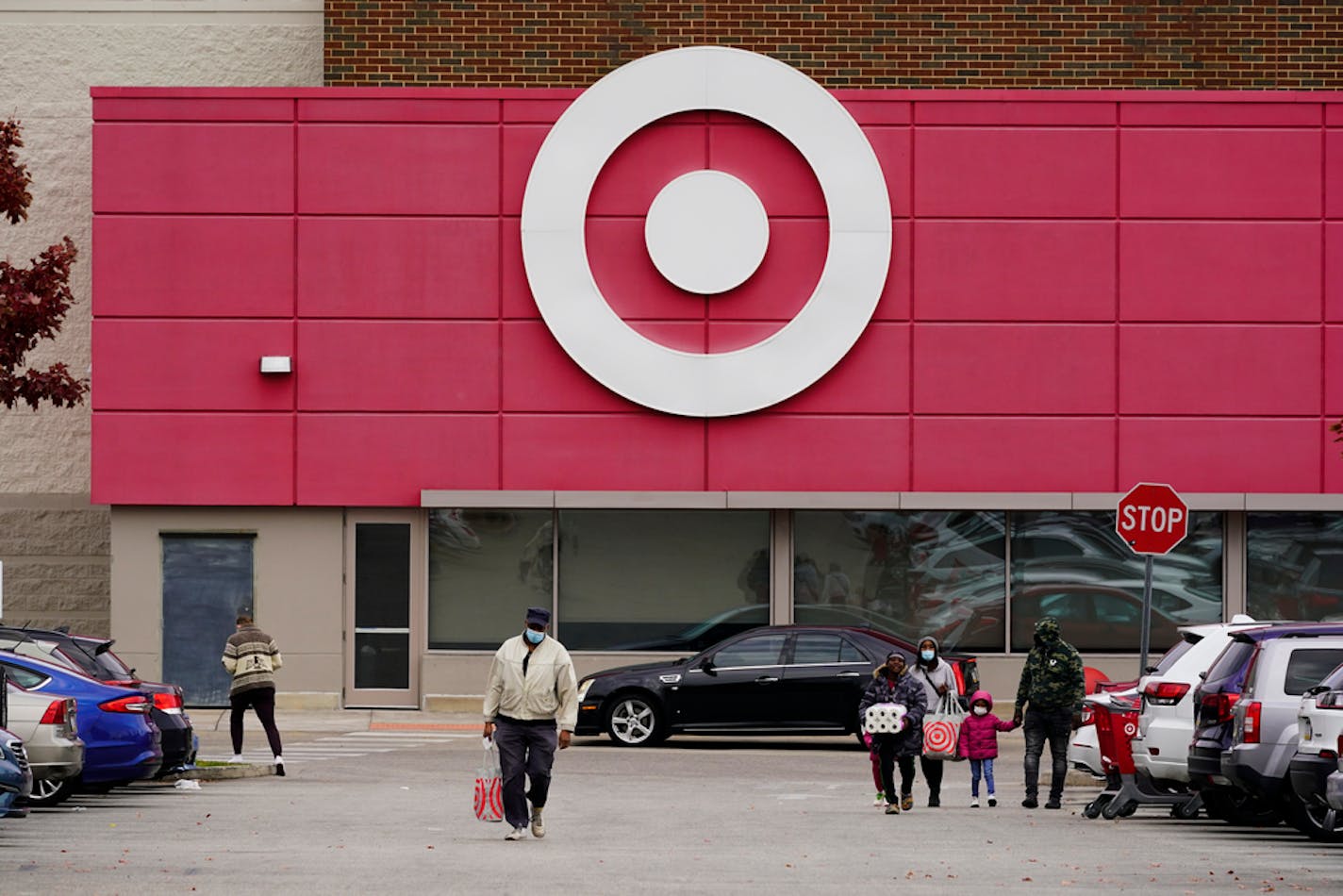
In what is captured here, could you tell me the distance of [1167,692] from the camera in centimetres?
1753

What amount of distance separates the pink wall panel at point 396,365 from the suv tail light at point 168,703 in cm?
1016

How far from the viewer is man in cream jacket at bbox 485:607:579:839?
15.5 meters

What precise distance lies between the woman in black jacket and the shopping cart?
1522mm

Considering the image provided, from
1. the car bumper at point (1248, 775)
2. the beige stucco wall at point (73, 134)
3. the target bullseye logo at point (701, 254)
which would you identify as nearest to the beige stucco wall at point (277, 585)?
the beige stucco wall at point (73, 134)

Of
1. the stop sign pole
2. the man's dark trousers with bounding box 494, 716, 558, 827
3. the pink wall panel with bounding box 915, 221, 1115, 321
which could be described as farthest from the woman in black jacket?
the pink wall panel with bounding box 915, 221, 1115, 321

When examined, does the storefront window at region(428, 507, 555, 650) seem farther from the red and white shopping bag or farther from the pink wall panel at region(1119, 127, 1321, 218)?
the red and white shopping bag

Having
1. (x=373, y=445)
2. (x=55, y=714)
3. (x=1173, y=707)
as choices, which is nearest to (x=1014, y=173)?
(x=373, y=445)

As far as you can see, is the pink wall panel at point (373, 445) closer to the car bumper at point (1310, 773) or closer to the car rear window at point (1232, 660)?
the car rear window at point (1232, 660)

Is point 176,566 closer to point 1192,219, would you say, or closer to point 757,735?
point 757,735

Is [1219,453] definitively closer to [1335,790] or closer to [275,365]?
[275,365]

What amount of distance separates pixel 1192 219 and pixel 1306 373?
2.64 m

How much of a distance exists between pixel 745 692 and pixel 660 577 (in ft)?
15.6

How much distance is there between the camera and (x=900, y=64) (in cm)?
3053

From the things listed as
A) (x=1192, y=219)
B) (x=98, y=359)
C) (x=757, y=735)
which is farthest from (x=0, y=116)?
(x=1192, y=219)
